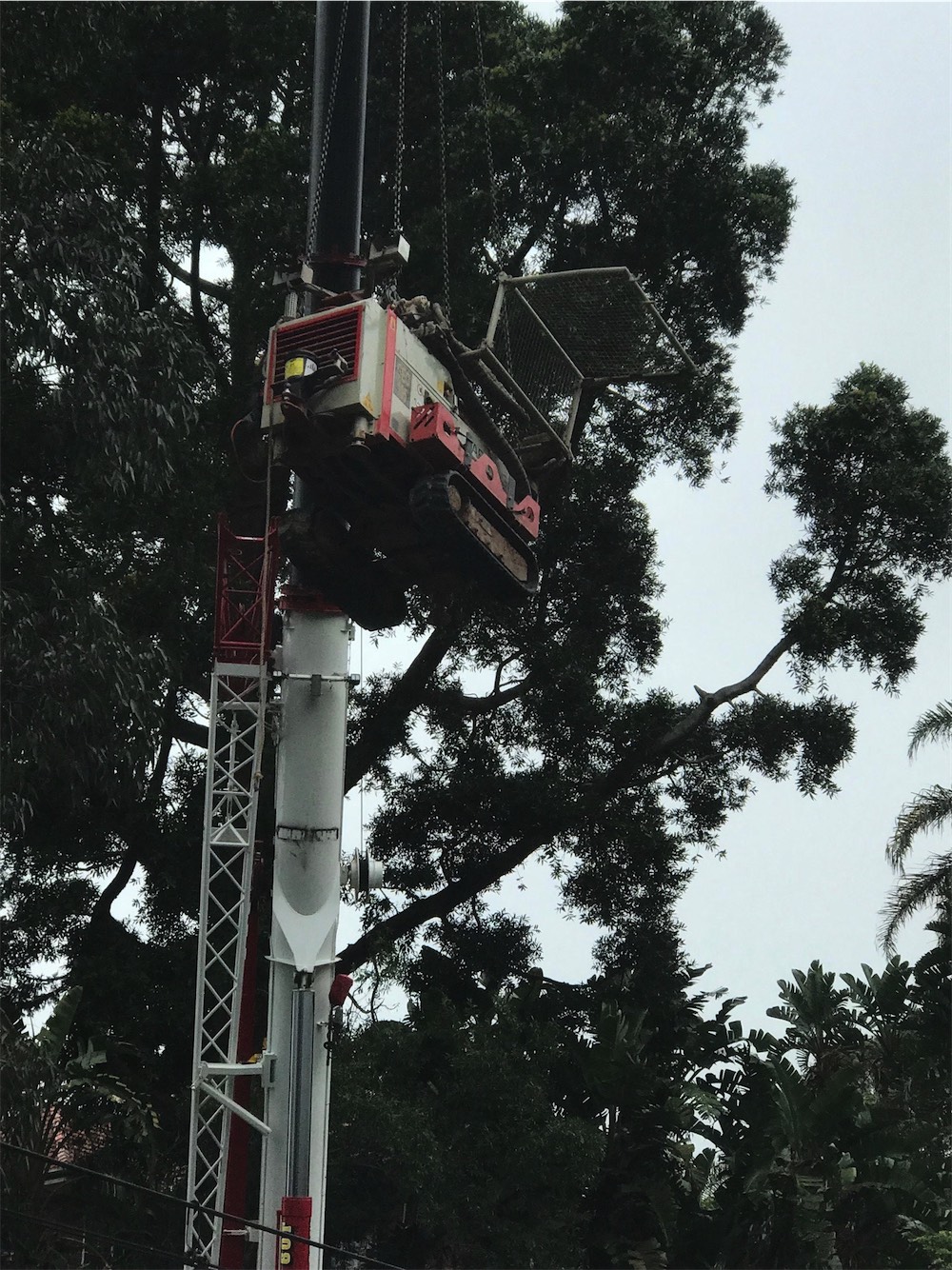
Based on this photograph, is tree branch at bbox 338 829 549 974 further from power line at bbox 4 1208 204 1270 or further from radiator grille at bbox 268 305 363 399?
radiator grille at bbox 268 305 363 399

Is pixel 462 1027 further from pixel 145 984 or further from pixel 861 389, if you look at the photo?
pixel 861 389

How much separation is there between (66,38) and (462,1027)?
12.1 m

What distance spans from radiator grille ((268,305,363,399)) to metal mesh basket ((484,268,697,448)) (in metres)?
2.20

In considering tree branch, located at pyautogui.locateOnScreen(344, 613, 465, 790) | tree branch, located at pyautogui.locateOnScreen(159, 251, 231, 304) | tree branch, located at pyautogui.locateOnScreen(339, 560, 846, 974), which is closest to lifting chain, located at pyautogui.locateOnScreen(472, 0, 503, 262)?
tree branch, located at pyautogui.locateOnScreen(159, 251, 231, 304)

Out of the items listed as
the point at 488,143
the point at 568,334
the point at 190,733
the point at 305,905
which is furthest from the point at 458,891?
the point at 488,143

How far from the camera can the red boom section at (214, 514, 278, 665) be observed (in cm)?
1430

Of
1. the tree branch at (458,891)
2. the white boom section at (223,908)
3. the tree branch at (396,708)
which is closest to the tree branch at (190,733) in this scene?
the tree branch at (396,708)

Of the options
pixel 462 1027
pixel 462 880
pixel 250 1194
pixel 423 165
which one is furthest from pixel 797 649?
pixel 250 1194

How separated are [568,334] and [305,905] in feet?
20.0

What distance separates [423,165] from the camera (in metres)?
21.7

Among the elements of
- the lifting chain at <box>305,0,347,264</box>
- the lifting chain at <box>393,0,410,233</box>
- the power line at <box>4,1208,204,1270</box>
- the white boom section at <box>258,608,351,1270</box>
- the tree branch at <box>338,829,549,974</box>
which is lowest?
the power line at <box>4,1208,204,1270</box>

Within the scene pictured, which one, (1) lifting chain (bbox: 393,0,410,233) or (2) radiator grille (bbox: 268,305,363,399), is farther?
(1) lifting chain (bbox: 393,0,410,233)

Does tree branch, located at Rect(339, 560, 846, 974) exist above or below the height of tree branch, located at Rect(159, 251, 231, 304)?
below

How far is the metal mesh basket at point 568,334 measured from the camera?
47.8 ft
